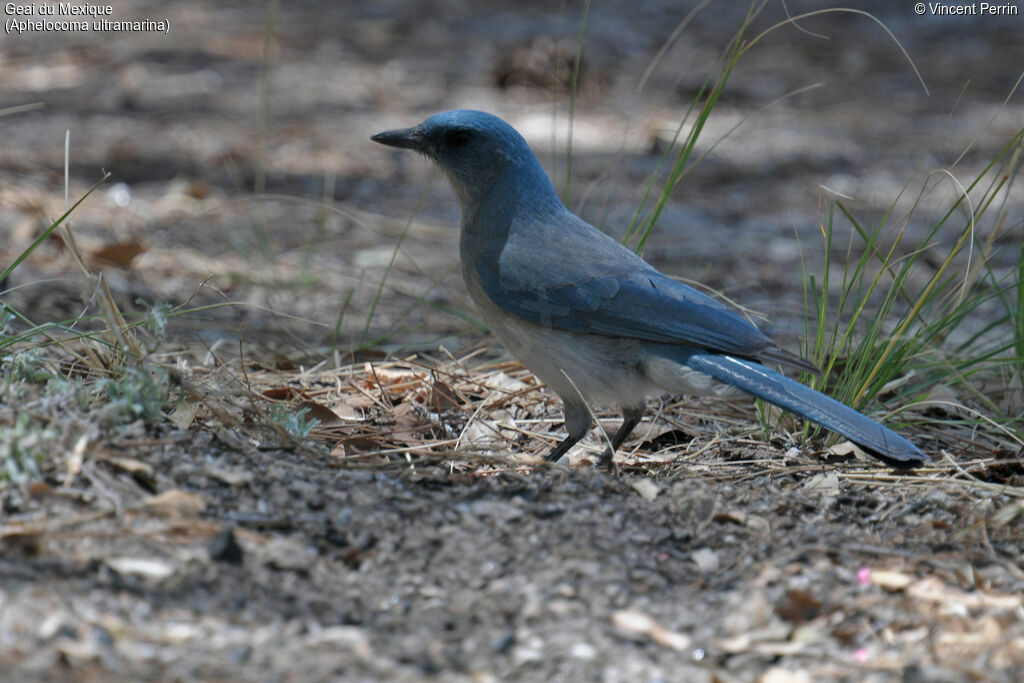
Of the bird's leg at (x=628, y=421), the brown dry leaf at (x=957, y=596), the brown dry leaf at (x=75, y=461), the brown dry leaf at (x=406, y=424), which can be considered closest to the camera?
the brown dry leaf at (x=957, y=596)

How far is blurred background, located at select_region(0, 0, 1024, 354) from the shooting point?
5418mm

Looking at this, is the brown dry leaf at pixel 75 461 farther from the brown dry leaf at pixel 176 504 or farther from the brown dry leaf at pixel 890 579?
the brown dry leaf at pixel 890 579

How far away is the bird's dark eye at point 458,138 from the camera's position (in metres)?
4.00

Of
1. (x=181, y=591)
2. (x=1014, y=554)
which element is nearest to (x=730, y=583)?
(x=1014, y=554)

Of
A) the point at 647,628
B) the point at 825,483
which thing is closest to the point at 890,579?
the point at 647,628

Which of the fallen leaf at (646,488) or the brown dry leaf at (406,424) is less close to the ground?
the fallen leaf at (646,488)

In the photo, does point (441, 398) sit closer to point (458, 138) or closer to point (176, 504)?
point (458, 138)

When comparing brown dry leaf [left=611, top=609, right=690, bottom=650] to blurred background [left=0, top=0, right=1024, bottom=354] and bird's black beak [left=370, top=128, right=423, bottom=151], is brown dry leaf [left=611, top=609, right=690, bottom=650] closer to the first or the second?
blurred background [left=0, top=0, right=1024, bottom=354]

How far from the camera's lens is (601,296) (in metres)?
3.62

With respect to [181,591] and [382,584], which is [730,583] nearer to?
[382,584]

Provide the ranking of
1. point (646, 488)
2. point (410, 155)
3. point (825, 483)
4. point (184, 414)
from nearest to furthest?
point (646, 488), point (184, 414), point (825, 483), point (410, 155)

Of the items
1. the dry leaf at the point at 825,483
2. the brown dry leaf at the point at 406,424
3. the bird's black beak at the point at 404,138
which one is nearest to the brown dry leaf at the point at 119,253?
the bird's black beak at the point at 404,138

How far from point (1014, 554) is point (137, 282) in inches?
161

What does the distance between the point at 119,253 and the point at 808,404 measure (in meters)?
3.53
